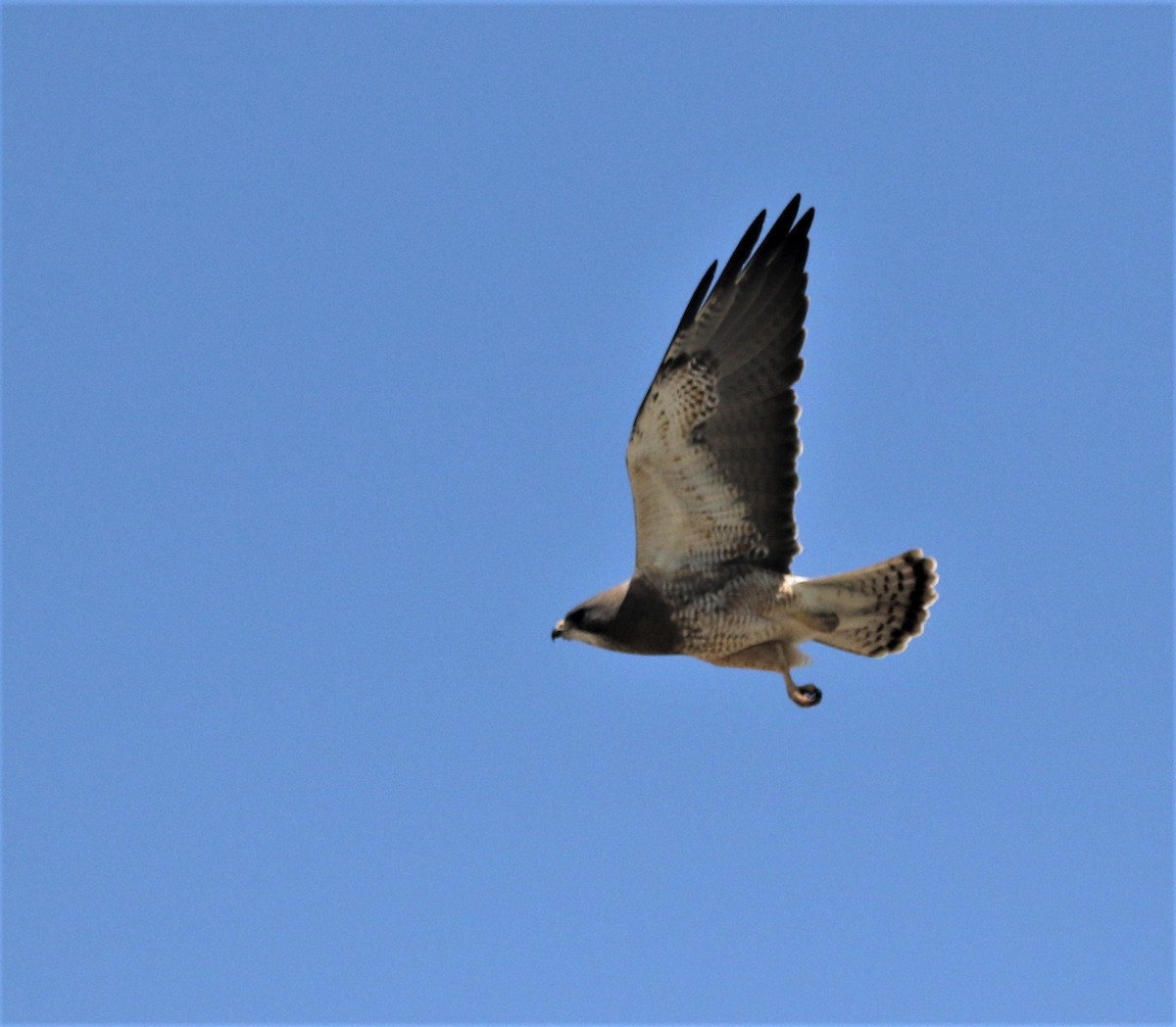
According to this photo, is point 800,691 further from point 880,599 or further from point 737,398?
point 737,398

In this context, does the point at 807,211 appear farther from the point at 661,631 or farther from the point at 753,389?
the point at 661,631

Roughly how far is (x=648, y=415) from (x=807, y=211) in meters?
1.64

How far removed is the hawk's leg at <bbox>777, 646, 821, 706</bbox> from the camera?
21516mm

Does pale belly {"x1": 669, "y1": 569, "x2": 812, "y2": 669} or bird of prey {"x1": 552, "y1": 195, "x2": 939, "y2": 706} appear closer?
bird of prey {"x1": 552, "y1": 195, "x2": 939, "y2": 706}

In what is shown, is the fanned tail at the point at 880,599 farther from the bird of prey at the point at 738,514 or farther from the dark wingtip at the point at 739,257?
the dark wingtip at the point at 739,257

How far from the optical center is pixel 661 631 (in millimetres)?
21297

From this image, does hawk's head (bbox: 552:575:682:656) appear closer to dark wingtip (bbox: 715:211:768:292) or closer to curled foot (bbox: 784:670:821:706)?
curled foot (bbox: 784:670:821:706)

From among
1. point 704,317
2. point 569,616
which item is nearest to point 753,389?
point 704,317

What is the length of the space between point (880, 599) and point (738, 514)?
1.06 m

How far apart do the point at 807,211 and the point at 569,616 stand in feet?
9.85

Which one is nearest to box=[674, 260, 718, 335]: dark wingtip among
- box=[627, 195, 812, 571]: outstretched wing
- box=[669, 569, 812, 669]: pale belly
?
box=[627, 195, 812, 571]: outstretched wing

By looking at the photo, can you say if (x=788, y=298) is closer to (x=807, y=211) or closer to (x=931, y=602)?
(x=807, y=211)

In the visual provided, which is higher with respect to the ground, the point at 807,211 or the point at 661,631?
the point at 807,211

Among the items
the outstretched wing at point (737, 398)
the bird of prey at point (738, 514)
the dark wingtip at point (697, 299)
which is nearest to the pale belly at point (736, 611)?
the bird of prey at point (738, 514)
